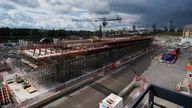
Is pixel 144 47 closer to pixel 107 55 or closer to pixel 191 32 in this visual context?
pixel 107 55

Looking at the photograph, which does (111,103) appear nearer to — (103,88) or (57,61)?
(103,88)

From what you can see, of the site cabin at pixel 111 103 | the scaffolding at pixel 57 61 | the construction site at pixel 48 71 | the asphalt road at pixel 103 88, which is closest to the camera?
the site cabin at pixel 111 103

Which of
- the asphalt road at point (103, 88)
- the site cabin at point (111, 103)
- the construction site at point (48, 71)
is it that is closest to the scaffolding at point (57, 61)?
the construction site at point (48, 71)

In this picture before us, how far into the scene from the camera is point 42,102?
1173 cm

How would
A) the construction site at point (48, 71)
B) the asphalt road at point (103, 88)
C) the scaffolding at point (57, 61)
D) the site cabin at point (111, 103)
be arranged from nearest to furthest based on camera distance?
the site cabin at point (111, 103), the asphalt road at point (103, 88), the construction site at point (48, 71), the scaffolding at point (57, 61)

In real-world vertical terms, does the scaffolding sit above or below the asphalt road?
above

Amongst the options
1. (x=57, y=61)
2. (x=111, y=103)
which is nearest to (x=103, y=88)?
(x=57, y=61)

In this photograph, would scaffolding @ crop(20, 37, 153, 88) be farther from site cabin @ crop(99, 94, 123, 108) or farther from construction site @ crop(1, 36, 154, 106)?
site cabin @ crop(99, 94, 123, 108)

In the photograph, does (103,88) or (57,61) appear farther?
(57,61)

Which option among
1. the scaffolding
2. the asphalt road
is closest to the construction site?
the scaffolding

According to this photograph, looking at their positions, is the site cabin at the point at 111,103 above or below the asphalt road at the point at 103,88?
above

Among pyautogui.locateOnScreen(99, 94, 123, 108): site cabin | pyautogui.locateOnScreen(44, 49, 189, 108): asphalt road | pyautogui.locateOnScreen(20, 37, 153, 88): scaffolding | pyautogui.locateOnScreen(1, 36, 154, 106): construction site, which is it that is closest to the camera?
pyautogui.locateOnScreen(99, 94, 123, 108): site cabin

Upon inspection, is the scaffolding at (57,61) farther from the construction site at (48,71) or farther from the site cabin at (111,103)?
the site cabin at (111,103)

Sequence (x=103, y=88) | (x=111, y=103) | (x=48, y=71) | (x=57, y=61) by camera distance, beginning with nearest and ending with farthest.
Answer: (x=111, y=103) < (x=103, y=88) < (x=57, y=61) < (x=48, y=71)
